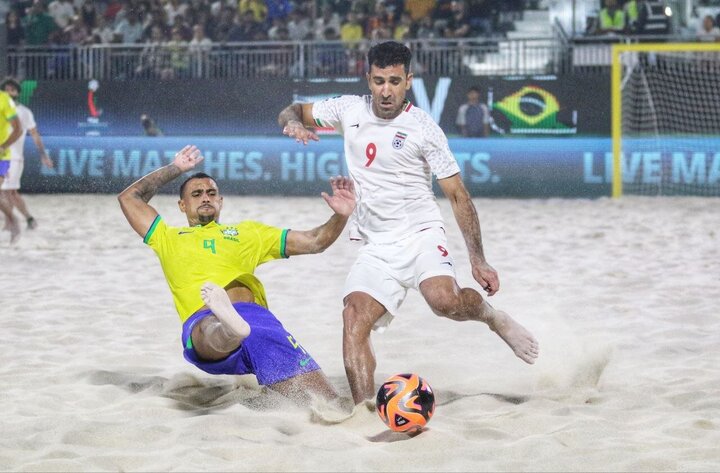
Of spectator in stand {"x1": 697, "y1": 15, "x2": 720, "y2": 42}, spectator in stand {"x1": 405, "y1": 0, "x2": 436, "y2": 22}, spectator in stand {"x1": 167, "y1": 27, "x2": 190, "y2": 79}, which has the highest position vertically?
spectator in stand {"x1": 405, "y1": 0, "x2": 436, "y2": 22}

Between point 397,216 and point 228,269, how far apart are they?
3.04 feet

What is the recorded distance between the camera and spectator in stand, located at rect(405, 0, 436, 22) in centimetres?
1939

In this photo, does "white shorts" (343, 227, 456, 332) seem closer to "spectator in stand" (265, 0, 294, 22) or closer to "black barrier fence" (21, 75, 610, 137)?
"black barrier fence" (21, 75, 610, 137)

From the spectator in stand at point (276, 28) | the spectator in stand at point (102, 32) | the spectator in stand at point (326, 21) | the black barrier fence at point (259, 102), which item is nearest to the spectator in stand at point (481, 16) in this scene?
the black barrier fence at point (259, 102)

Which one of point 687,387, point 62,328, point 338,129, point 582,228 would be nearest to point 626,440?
point 687,387

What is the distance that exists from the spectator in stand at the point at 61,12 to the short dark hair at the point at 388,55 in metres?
16.8

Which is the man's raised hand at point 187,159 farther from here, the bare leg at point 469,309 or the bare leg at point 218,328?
the bare leg at point 469,309

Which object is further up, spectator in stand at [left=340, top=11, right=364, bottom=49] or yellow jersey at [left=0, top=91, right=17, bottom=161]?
spectator in stand at [left=340, top=11, right=364, bottom=49]

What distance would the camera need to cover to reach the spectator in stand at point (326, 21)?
65.0ft

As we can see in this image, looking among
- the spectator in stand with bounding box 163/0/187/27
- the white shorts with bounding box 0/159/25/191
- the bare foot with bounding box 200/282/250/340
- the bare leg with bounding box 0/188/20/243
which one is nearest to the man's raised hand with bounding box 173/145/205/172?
the bare foot with bounding box 200/282/250/340

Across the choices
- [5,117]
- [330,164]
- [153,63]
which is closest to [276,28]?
[153,63]

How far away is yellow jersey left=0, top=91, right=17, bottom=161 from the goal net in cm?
977

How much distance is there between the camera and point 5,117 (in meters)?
12.6

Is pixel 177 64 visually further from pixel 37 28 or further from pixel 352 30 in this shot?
pixel 352 30
